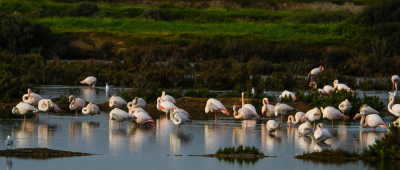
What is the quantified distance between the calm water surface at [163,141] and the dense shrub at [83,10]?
40.5 meters

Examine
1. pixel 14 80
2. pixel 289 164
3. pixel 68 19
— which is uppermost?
pixel 68 19

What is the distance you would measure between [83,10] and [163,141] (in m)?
45.8

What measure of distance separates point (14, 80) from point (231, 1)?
177 feet

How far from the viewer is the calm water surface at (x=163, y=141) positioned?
995cm

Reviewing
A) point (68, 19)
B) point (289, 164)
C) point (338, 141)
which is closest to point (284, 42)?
point (68, 19)

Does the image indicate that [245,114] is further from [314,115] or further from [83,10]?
[83,10]

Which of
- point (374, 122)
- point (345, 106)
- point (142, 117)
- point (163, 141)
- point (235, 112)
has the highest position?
point (345, 106)

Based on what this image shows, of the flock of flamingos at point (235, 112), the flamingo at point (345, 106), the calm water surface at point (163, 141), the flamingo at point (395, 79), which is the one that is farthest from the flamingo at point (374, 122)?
the flamingo at point (395, 79)

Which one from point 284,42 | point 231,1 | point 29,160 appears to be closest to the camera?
point 29,160

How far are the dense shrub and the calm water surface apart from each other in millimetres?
40484

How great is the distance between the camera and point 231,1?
2776 inches

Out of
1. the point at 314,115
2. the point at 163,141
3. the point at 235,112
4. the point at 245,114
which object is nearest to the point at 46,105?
the point at 163,141

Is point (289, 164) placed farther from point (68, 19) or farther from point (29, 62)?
point (68, 19)

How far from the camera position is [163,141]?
1216 cm
